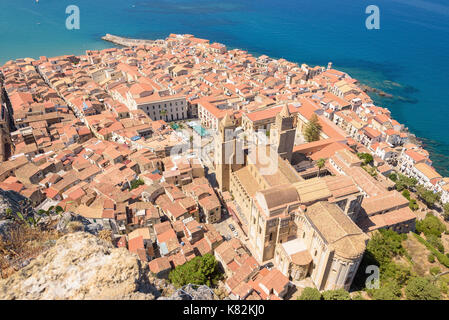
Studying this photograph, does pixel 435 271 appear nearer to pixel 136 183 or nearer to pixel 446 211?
pixel 446 211

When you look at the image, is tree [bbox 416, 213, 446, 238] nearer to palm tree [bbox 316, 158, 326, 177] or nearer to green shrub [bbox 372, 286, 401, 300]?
palm tree [bbox 316, 158, 326, 177]

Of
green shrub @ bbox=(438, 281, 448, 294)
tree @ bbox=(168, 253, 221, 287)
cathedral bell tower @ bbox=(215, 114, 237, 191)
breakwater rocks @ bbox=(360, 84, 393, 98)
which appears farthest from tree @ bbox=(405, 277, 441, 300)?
breakwater rocks @ bbox=(360, 84, 393, 98)

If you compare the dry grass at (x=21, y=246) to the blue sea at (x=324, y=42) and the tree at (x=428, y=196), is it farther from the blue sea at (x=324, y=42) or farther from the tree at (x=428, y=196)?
the blue sea at (x=324, y=42)

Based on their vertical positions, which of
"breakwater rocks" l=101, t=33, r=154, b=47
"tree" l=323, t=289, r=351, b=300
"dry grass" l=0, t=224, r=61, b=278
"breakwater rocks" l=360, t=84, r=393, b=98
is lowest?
"breakwater rocks" l=360, t=84, r=393, b=98

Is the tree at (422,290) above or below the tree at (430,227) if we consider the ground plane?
above

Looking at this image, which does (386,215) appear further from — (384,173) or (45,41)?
(45,41)

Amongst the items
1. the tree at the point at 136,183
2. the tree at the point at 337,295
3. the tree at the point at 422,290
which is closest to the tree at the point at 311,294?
the tree at the point at 337,295

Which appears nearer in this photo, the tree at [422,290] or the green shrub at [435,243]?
the tree at [422,290]
